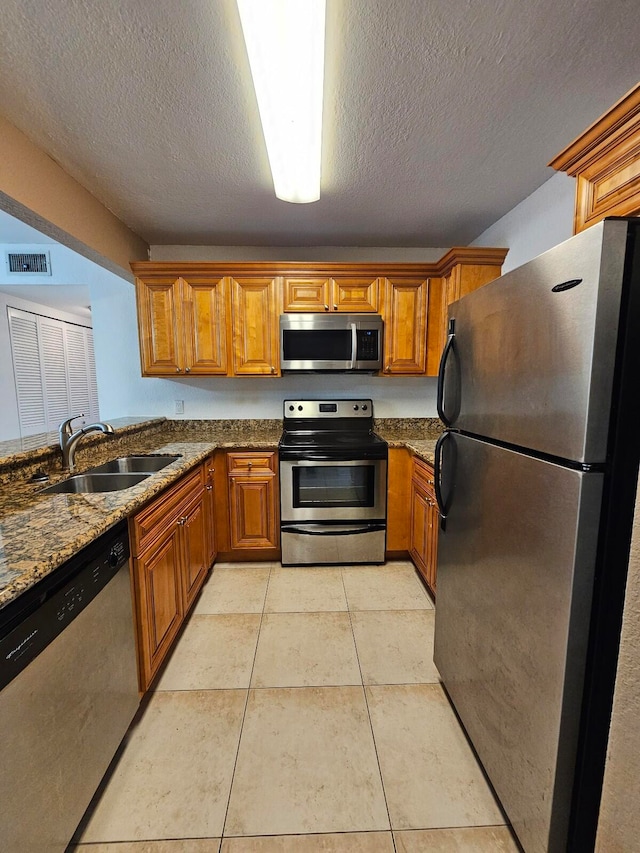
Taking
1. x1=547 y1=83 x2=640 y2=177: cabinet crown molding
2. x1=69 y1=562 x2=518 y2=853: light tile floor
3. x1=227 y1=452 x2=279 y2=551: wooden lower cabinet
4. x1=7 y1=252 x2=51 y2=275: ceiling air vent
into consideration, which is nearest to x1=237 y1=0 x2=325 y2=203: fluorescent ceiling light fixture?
x1=547 y1=83 x2=640 y2=177: cabinet crown molding

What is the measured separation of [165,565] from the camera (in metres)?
1.71

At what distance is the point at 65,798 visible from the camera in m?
0.98

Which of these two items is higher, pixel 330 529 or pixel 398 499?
pixel 398 499

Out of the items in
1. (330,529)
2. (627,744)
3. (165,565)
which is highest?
(627,744)

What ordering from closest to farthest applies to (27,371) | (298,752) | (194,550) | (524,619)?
1. (524,619)
2. (298,752)
3. (194,550)
4. (27,371)

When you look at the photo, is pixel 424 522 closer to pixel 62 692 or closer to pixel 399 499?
pixel 399 499

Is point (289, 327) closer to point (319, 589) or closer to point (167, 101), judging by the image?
point (167, 101)

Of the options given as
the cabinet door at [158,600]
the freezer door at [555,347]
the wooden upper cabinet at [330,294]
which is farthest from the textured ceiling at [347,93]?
the cabinet door at [158,600]

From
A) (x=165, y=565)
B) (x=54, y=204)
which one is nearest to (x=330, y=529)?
(x=165, y=565)

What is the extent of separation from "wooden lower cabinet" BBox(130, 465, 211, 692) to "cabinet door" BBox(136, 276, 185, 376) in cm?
100

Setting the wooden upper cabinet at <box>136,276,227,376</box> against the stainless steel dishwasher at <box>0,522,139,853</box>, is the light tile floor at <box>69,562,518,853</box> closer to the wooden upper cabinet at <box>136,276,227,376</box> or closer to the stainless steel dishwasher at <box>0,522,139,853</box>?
the stainless steel dishwasher at <box>0,522,139,853</box>

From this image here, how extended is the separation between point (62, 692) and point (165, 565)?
74 centimetres

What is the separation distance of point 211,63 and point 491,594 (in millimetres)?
2072

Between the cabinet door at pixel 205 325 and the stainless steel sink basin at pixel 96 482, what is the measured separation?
3.80ft
